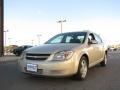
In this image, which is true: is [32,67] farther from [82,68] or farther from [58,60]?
[82,68]

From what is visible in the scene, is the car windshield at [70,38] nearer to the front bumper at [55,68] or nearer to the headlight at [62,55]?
the headlight at [62,55]

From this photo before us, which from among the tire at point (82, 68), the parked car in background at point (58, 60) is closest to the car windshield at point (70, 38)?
the parked car in background at point (58, 60)

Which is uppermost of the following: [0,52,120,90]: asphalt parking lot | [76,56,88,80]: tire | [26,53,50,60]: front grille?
[26,53,50,60]: front grille

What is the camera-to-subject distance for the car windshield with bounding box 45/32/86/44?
26.0 ft

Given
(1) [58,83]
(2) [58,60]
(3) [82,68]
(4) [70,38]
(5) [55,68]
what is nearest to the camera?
(5) [55,68]

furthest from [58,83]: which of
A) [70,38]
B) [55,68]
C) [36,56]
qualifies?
[70,38]

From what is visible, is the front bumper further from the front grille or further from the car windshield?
the car windshield

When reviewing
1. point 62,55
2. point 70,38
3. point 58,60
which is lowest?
point 58,60

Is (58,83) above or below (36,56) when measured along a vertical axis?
below

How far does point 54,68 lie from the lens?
639 cm

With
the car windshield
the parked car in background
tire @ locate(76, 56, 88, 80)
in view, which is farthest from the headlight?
the car windshield

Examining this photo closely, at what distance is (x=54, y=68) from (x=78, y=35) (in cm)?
219

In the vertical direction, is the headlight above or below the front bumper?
above

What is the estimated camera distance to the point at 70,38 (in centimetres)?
821
